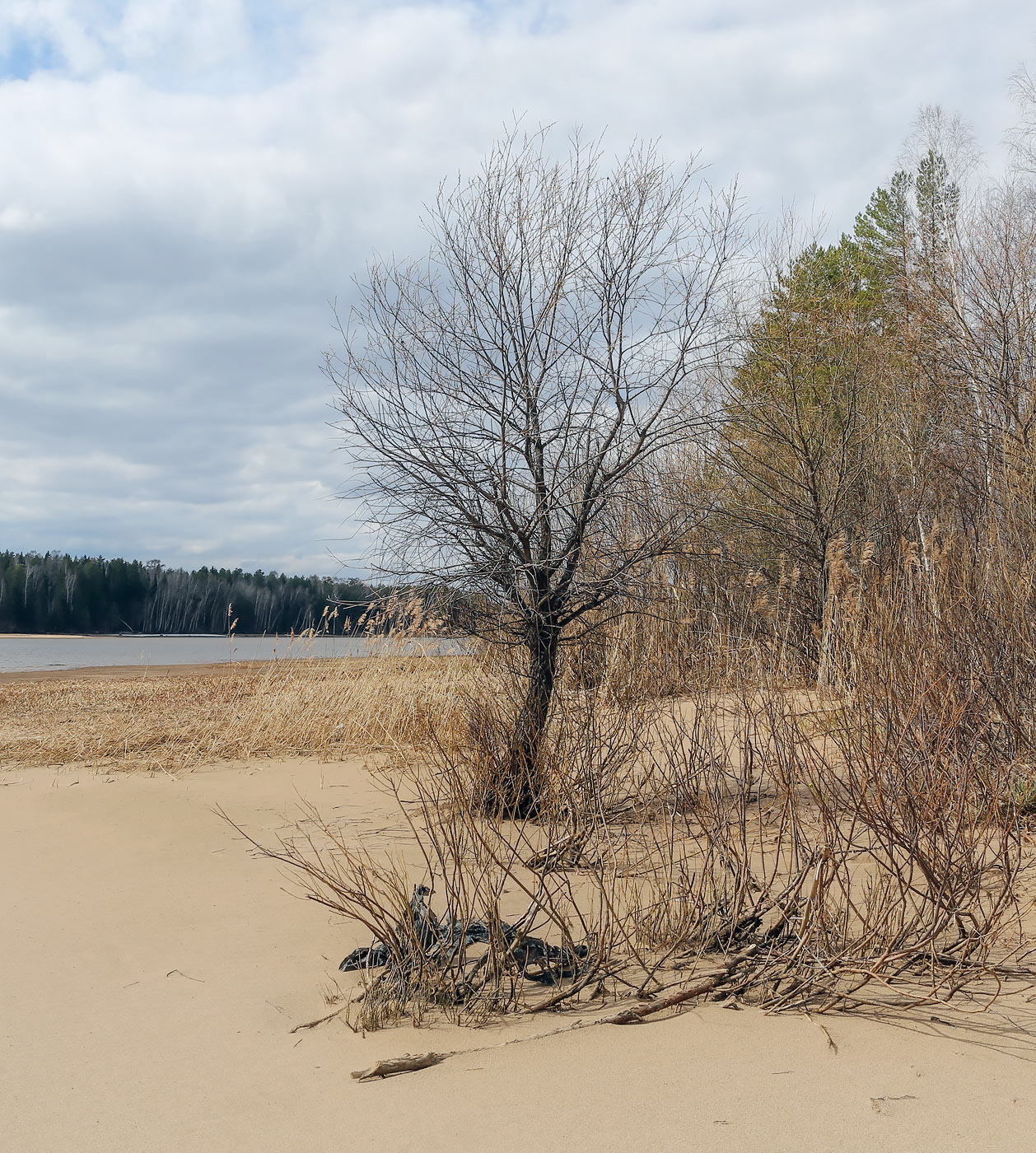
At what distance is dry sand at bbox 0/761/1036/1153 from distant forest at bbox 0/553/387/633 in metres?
61.0

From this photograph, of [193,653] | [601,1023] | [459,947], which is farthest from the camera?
[193,653]

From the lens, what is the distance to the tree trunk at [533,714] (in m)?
5.88

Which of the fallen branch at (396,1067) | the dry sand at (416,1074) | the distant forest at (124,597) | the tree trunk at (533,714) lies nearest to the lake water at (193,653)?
the tree trunk at (533,714)

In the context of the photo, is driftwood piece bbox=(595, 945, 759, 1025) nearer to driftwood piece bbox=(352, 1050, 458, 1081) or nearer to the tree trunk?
driftwood piece bbox=(352, 1050, 458, 1081)

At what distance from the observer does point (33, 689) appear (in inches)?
638

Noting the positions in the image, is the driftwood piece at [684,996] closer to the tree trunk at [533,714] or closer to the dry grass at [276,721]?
the tree trunk at [533,714]

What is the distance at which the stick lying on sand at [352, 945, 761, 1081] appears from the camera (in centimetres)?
278

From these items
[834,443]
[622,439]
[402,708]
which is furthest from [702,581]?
[622,439]

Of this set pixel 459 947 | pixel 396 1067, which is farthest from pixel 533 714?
pixel 396 1067

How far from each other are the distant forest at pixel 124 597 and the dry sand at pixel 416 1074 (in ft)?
200

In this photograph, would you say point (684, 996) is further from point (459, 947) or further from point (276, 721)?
point (276, 721)

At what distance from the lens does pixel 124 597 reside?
71062 mm

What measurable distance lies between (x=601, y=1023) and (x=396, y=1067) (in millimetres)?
704

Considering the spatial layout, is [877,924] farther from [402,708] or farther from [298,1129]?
[402,708]
